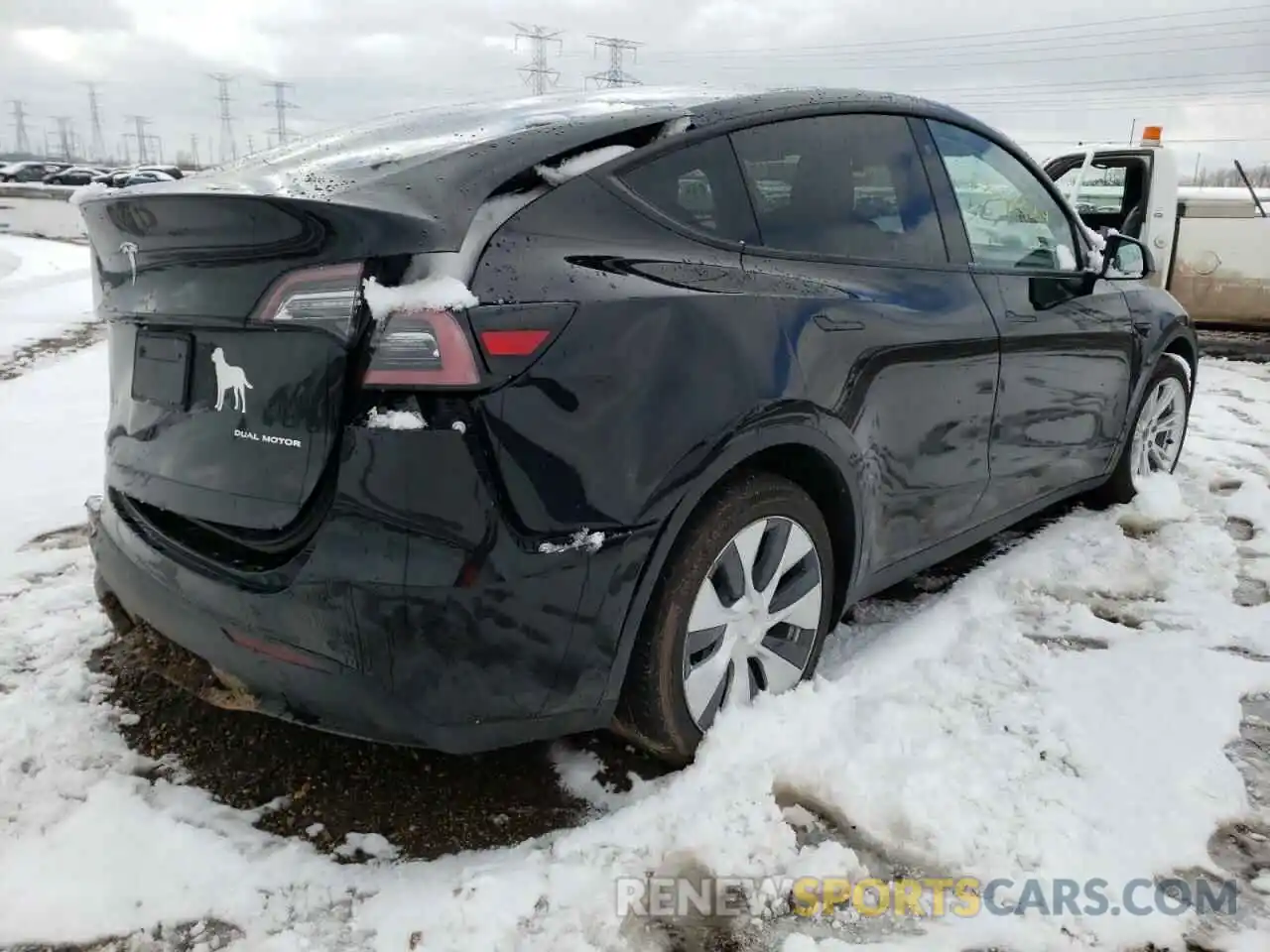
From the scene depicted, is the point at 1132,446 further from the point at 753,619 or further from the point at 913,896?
the point at 913,896

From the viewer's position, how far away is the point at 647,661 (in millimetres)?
2143

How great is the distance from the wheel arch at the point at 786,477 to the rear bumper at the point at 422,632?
0.12 feet

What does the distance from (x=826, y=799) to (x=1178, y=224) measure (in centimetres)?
828

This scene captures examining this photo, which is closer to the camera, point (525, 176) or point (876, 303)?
point (525, 176)

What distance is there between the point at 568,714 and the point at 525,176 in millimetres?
1127

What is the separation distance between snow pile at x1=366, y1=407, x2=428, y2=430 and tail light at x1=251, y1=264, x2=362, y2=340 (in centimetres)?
16

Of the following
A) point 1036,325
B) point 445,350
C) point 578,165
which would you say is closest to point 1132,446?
point 1036,325

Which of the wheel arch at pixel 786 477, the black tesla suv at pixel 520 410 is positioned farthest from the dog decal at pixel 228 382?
the wheel arch at pixel 786 477

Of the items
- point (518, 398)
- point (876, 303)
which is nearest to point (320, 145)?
point (518, 398)

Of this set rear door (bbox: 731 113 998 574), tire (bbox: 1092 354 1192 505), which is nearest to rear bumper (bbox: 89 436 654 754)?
rear door (bbox: 731 113 998 574)

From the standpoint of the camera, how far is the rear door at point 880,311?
2418mm

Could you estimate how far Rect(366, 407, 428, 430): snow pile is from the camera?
5.72 ft

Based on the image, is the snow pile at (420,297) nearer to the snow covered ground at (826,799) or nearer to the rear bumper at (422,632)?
the rear bumper at (422,632)

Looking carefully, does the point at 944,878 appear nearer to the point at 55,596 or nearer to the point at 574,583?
the point at 574,583
